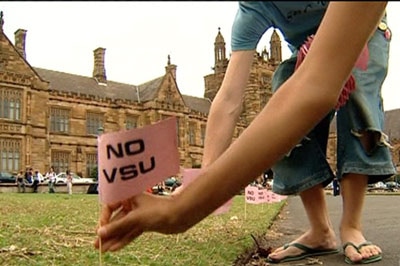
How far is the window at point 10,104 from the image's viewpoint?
28438 millimetres

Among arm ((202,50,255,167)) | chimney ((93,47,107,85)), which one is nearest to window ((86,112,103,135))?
chimney ((93,47,107,85))

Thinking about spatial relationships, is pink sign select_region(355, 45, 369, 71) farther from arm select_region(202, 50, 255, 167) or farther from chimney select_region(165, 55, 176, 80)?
chimney select_region(165, 55, 176, 80)

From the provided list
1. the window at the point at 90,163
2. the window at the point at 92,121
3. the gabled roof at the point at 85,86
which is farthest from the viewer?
Answer: the gabled roof at the point at 85,86

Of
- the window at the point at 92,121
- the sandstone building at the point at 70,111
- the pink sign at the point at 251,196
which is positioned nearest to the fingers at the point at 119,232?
the pink sign at the point at 251,196

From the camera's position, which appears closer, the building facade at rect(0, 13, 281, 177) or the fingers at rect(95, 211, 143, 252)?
the fingers at rect(95, 211, 143, 252)

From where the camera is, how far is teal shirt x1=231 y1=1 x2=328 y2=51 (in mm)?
A: 1515

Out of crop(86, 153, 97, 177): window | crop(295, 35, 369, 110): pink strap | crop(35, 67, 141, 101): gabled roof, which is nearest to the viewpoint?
crop(295, 35, 369, 110): pink strap

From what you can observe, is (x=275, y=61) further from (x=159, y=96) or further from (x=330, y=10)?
(x=330, y=10)

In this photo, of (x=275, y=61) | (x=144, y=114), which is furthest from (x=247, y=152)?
(x=275, y=61)

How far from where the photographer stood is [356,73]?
2160mm

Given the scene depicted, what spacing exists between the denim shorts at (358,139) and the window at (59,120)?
30.7 metres

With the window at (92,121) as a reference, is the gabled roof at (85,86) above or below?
above

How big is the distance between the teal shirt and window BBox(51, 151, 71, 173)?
30550mm

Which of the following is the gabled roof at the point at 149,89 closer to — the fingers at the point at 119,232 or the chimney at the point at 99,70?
the chimney at the point at 99,70
